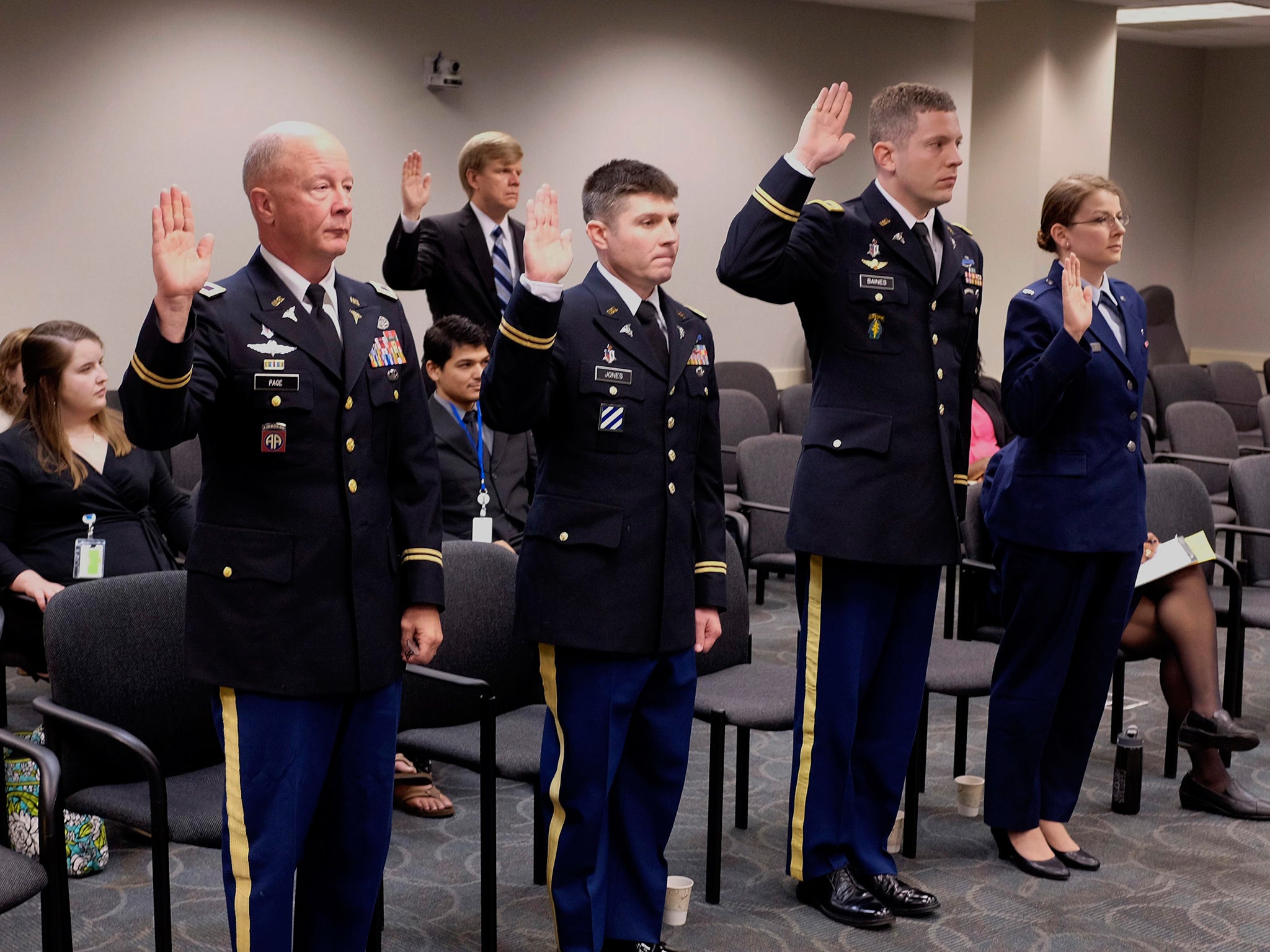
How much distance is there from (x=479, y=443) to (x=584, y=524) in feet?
5.55

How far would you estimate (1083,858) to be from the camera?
3.53m

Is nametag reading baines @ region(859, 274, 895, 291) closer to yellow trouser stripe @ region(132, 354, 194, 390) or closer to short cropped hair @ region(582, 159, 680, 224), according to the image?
short cropped hair @ region(582, 159, 680, 224)

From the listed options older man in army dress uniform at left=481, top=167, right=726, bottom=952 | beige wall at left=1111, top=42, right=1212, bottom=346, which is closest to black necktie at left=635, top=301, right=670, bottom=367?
older man in army dress uniform at left=481, top=167, right=726, bottom=952

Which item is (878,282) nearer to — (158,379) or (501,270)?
(158,379)

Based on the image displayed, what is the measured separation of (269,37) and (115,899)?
15.8 ft

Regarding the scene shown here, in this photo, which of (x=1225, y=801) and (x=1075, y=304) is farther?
(x=1225, y=801)

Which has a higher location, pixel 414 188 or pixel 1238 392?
pixel 414 188

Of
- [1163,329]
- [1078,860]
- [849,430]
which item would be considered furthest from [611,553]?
[1163,329]

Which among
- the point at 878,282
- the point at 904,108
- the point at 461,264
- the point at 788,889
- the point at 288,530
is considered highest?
the point at 904,108

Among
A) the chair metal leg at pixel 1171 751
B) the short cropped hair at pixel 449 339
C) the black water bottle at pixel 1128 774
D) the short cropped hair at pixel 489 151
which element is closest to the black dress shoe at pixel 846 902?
the black water bottle at pixel 1128 774

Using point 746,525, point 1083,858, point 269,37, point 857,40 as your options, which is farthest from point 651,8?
point 1083,858

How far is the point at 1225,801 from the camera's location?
391cm

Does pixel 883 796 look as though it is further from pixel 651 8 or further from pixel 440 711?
pixel 651 8

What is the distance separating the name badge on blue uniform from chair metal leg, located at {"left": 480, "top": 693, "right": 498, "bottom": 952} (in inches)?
22.2
